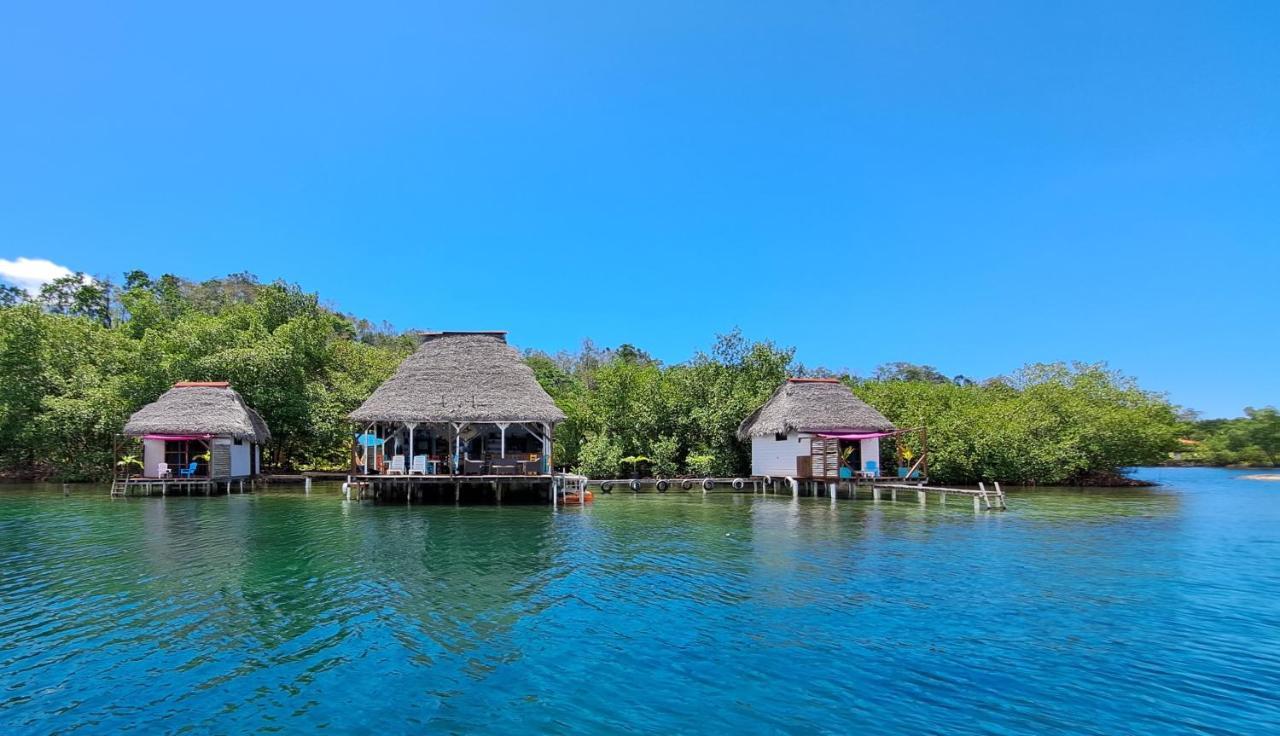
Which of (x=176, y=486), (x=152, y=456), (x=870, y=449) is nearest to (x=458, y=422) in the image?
(x=176, y=486)

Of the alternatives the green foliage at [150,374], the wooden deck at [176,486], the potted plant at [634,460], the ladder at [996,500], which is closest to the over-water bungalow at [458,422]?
the potted plant at [634,460]

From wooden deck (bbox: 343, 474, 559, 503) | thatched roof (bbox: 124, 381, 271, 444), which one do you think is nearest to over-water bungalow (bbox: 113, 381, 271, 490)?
thatched roof (bbox: 124, 381, 271, 444)

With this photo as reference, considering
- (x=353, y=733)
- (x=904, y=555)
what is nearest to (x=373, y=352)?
(x=904, y=555)

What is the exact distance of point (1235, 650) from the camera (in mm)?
8570

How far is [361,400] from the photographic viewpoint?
35.1 meters

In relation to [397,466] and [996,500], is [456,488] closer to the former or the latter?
[397,466]

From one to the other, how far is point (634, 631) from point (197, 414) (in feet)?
87.4

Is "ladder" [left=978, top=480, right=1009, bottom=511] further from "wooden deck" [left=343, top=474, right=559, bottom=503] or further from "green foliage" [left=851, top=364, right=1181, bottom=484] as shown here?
"wooden deck" [left=343, top=474, right=559, bottom=503]

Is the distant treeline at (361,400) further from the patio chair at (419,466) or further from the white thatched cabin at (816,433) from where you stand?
the patio chair at (419,466)

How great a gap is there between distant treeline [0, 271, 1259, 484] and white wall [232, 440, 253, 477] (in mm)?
3175

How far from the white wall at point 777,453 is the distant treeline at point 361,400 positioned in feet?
8.46

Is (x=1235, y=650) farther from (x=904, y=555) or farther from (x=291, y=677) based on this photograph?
(x=291, y=677)

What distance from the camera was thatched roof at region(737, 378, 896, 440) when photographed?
2814cm

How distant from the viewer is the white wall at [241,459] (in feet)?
97.3
